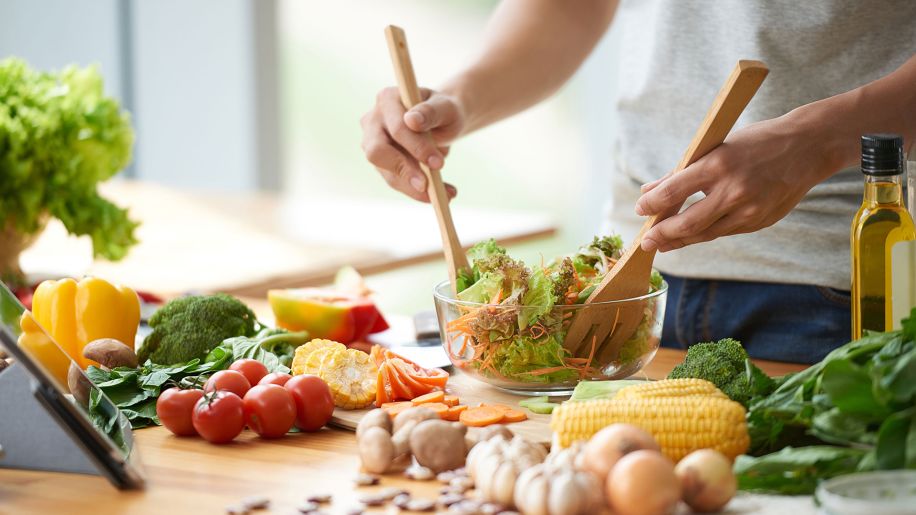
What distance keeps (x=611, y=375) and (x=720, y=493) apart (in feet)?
1.59

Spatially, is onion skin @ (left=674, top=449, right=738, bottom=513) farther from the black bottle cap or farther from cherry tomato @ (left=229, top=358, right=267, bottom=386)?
cherry tomato @ (left=229, top=358, right=267, bottom=386)

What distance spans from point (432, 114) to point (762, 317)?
66 cm

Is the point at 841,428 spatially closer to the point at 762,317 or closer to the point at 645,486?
the point at 645,486

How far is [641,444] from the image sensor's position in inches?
41.1

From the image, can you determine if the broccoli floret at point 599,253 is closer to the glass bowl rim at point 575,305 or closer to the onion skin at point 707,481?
the glass bowl rim at point 575,305

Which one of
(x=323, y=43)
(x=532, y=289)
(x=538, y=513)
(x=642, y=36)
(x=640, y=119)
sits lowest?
(x=538, y=513)

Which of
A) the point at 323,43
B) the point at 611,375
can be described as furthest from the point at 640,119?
the point at 323,43

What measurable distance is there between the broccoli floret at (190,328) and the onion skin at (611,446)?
79cm

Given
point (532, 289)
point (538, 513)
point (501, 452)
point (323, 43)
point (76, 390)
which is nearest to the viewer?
point (538, 513)

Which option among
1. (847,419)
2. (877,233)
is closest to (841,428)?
(847,419)

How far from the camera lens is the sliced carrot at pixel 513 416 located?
4.49ft

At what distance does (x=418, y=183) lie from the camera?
176 cm

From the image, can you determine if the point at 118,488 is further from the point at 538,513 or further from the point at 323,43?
the point at 323,43

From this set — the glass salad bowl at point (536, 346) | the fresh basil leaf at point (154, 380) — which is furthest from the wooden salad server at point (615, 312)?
the fresh basil leaf at point (154, 380)
